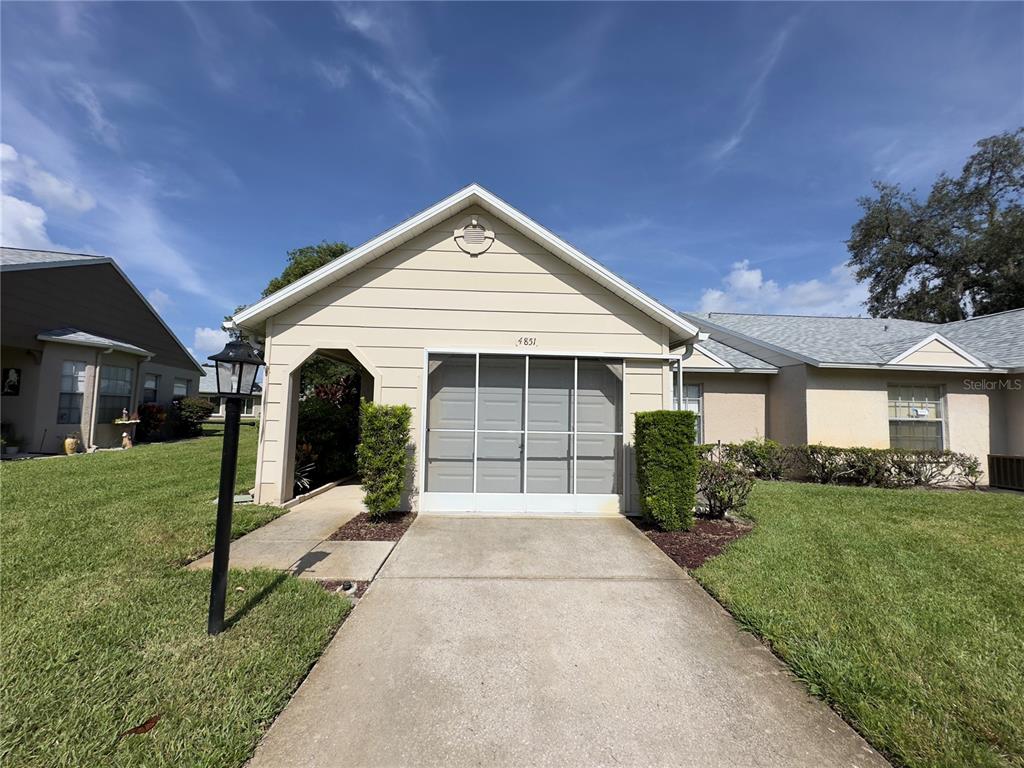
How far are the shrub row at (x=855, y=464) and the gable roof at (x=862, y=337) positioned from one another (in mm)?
2143

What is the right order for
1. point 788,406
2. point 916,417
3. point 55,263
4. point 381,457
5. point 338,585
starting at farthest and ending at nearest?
point 55,263 < point 788,406 < point 916,417 < point 381,457 < point 338,585

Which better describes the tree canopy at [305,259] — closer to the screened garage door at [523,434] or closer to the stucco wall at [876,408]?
the screened garage door at [523,434]

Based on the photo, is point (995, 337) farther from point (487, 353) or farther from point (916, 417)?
point (487, 353)

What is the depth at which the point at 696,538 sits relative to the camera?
17.8 feet

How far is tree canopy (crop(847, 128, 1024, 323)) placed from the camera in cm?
2198

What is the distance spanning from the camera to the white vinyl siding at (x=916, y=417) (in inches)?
407

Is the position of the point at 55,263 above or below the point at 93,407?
above

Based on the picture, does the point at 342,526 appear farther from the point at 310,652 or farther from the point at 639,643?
the point at 639,643

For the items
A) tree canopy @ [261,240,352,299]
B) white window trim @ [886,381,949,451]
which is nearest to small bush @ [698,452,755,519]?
white window trim @ [886,381,949,451]

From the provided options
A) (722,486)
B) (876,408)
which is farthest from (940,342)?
(722,486)

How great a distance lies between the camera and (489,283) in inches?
271

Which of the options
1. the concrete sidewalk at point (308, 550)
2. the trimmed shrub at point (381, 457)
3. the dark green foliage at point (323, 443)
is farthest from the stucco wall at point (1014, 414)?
the dark green foliage at point (323, 443)

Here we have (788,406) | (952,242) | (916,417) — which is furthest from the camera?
(952,242)

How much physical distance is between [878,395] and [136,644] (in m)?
14.2
